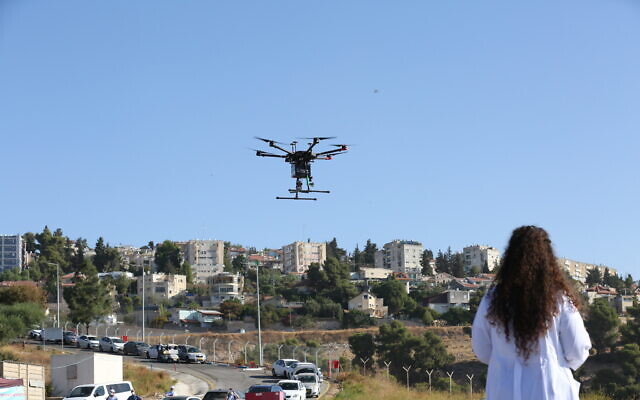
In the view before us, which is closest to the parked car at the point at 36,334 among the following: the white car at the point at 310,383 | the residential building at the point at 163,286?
the white car at the point at 310,383

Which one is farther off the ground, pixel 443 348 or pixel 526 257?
pixel 526 257

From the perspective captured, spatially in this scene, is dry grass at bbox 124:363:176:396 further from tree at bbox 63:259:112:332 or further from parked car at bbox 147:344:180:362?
tree at bbox 63:259:112:332

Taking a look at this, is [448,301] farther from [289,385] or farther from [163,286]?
[289,385]

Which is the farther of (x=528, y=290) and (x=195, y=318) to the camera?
(x=195, y=318)

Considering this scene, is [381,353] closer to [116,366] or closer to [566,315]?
[116,366]

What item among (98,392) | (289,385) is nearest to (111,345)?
(289,385)

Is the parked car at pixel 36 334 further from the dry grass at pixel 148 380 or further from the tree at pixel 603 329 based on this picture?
the tree at pixel 603 329

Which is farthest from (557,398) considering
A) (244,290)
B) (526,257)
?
(244,290)
